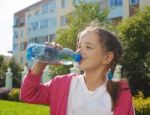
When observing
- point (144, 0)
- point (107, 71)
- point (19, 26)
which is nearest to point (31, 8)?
point (19, 26)

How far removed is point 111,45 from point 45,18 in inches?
2297

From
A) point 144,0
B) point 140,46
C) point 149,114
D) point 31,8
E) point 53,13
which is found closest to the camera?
point 149,114

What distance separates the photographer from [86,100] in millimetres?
3689

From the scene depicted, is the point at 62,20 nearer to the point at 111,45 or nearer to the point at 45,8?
the point at 45,8

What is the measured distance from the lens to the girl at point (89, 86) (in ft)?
12.1

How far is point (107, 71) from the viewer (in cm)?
391

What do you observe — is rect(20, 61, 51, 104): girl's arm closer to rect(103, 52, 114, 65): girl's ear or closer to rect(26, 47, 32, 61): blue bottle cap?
rect(26, 47, 32, 61): blue bottle cap

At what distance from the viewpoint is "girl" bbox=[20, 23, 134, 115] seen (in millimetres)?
3678

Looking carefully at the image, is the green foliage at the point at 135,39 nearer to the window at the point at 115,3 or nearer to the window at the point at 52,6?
the window at the point at 115,3

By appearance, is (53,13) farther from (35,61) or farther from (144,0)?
(35,61)

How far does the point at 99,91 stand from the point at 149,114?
10898 millimetres

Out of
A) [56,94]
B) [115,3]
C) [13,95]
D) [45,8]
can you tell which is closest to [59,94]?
[56,94]

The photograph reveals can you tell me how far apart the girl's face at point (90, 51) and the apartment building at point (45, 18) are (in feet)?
122

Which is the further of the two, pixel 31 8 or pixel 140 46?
pixel 31 8
